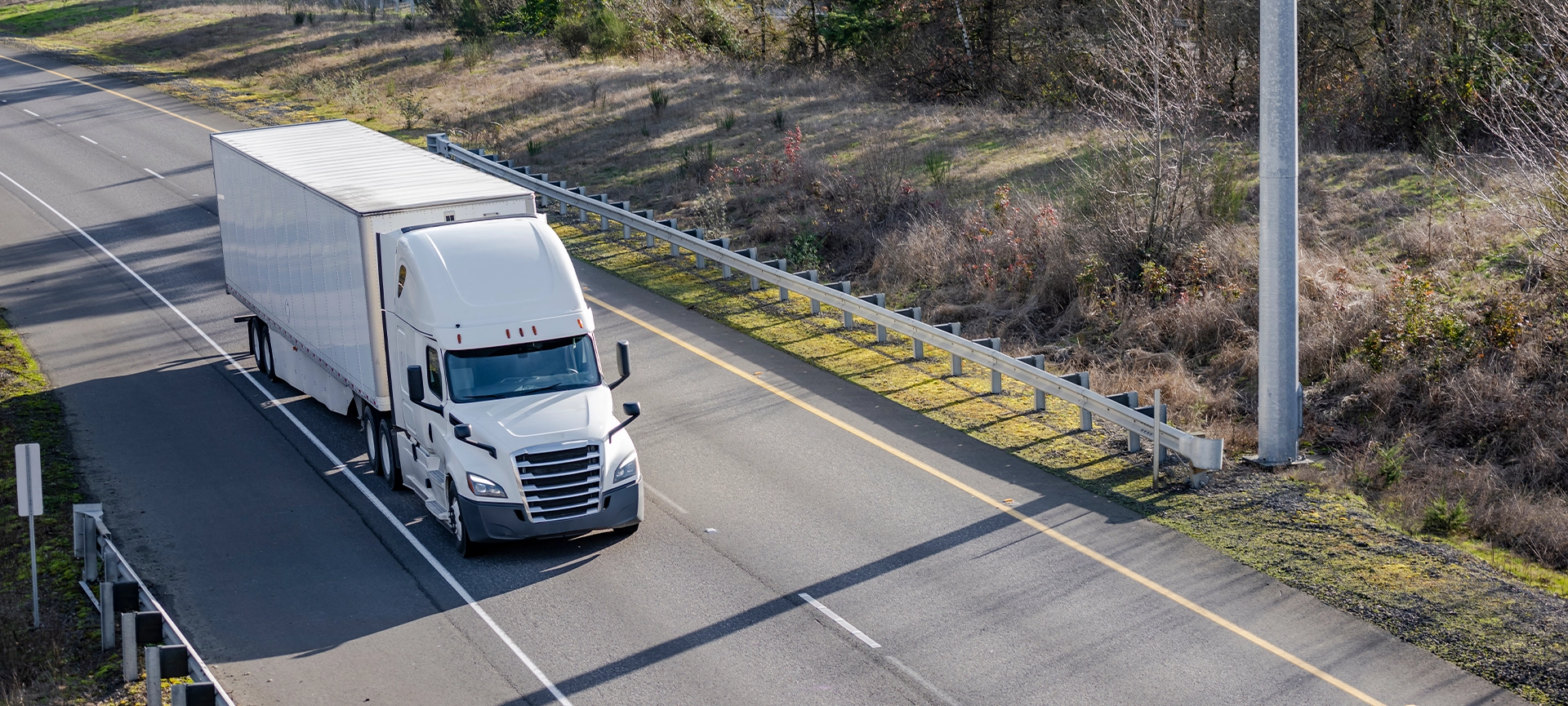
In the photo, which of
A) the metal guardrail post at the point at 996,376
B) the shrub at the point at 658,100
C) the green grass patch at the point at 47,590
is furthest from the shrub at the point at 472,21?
the metal guardrail post at the point at 996,376

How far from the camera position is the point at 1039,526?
1406cm

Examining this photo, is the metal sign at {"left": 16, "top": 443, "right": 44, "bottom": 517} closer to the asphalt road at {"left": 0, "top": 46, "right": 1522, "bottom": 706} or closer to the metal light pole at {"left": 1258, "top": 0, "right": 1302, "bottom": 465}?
the asphalt road at {"left": 0, "top": 46, "right": 1522, "bottom": 706}

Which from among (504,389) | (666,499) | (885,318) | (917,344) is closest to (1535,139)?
(917,344)

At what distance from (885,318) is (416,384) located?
7846 mm

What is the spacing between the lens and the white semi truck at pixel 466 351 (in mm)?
13406

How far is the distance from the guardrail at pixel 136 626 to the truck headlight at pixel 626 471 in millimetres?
4101

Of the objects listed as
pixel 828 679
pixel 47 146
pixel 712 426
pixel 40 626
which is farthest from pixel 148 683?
pixel 47 146

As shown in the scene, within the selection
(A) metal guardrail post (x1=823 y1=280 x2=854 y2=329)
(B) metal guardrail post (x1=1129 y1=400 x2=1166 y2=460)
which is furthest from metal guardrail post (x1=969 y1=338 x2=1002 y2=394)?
(A) metal guardrail post (x1=823 y1=280 x2=854 y2=329)

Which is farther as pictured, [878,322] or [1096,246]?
[1096,246]

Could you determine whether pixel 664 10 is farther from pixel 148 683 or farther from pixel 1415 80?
pixel 148 683

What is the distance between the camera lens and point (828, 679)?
11.1 meters

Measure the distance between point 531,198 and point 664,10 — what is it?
35.0 metres

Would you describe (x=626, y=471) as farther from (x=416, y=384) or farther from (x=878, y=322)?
(x=878, y=322)

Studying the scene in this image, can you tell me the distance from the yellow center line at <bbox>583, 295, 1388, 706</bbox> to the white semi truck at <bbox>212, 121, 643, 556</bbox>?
3.64 m
